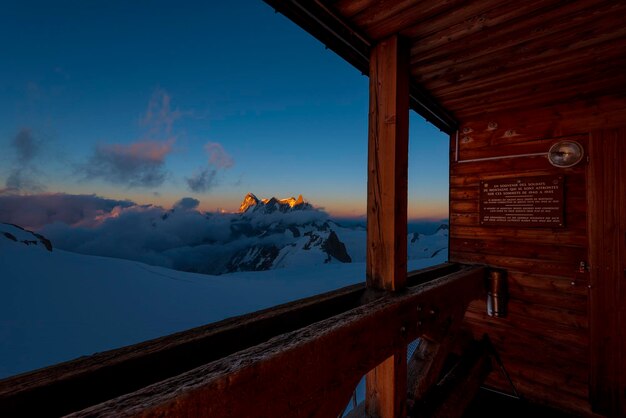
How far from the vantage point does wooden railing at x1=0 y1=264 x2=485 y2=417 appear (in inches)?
32.7

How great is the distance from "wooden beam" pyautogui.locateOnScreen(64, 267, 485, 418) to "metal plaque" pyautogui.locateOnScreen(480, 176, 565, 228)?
2.67 m

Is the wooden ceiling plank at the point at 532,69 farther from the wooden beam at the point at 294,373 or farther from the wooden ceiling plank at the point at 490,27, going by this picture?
the wooden beam at the point at 294,373

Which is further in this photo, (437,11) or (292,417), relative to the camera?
(437,11)

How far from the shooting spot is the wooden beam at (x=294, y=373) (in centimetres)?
79

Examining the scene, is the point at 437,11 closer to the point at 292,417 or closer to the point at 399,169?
the point at 399,169

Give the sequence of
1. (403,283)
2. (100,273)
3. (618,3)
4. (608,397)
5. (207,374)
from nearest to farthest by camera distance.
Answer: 1. (207,374)
2. (618,3)
3. (403,283)
4. (608,397)
5. (100,273)

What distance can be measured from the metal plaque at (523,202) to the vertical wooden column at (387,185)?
8.02 feet

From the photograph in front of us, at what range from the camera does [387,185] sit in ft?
6.81

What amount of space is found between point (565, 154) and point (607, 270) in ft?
4.77

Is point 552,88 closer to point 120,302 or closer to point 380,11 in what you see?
point 380,11

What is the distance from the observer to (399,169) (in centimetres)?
210

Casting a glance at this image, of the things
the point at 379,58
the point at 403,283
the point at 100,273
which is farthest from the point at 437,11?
the point at 100,273

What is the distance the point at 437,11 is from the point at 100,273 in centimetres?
1693

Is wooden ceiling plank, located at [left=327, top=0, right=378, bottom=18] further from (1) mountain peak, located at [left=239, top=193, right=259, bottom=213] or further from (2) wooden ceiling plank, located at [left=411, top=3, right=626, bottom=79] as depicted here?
(1) mountain peak, located at [left=239, top=193, right=259, bottom=213]
